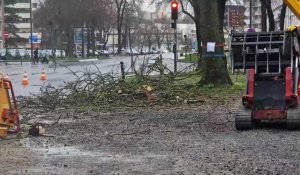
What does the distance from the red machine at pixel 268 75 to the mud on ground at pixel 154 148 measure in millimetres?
329

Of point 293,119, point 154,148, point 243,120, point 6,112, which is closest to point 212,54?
point 243,120

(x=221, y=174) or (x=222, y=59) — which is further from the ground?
(x=222, y=59)

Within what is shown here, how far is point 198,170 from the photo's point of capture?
7.62m

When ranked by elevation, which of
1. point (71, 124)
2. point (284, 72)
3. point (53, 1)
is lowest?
point (71, 124)

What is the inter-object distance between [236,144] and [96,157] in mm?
2293

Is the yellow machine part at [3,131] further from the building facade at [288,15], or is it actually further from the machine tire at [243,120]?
the building facade at [288,15]

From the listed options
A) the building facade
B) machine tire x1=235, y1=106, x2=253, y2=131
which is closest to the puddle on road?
machine tire x1=235, y1=106, x2=253, y2=131

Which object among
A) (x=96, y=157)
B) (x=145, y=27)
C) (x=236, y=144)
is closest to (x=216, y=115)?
(x=236, y=144)

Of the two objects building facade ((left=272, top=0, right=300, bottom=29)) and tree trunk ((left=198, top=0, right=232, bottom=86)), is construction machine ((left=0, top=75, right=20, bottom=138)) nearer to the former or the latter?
building facade ((left=272, top=0, right=300, bottom=29))

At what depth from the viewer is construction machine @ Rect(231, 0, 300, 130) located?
1082 centimetres

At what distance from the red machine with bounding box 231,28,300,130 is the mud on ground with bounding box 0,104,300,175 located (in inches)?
13.0

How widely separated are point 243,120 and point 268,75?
1105 millimetres

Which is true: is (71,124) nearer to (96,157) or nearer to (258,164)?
(96,157)

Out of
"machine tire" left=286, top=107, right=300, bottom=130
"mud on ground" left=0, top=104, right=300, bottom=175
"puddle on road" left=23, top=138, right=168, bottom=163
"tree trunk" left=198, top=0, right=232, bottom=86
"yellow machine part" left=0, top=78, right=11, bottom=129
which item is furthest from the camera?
"tree trunk" left=198, top=0, right=232, bottom=86
